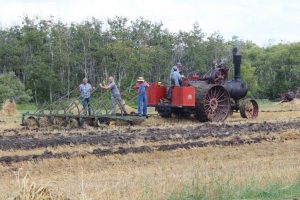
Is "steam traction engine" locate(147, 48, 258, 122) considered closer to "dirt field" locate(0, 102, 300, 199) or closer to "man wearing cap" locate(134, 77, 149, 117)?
"man wearing cap" locate(134, 77, 149, 117)

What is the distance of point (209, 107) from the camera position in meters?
21.9

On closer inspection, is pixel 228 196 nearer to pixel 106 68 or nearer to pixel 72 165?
pixel 72 165

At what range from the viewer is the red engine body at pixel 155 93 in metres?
22.0

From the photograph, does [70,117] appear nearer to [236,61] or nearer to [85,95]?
[85,95]

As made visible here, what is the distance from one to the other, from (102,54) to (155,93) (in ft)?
95.1

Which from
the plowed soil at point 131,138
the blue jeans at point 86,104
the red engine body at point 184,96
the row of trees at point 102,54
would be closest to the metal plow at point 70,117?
the blue jeans at point 86,104

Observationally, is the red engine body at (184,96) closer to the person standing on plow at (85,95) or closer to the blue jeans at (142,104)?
the blue jeans at (142,104)

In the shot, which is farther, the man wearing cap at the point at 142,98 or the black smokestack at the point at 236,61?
the black smokestack at the point at 236,61

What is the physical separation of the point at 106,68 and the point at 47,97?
17.6 ft

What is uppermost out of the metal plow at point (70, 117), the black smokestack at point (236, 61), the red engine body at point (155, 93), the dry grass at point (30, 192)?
the black smokestack at point (236, 61)

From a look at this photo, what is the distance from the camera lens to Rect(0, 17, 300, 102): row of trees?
49.1 meters

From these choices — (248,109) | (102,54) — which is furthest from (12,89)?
(248,109)

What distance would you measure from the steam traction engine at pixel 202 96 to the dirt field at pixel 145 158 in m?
2.51

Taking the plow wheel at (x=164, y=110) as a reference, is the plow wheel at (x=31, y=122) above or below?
below
